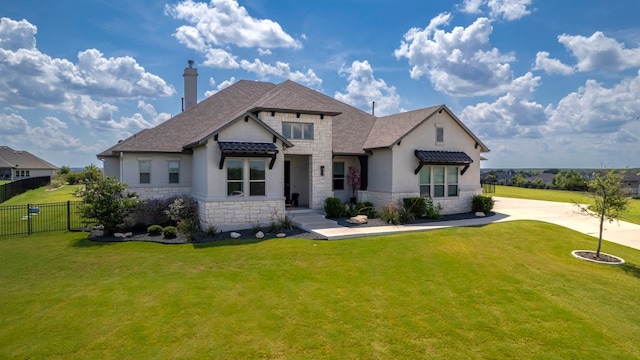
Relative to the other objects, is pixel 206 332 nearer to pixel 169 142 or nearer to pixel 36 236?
pixel 36 236

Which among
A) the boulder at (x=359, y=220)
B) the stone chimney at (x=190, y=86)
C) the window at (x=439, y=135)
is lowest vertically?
the boulder at (x=359, y=220)

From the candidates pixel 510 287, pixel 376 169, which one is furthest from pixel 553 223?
pixel 510 287

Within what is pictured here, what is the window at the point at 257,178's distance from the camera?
661 inches

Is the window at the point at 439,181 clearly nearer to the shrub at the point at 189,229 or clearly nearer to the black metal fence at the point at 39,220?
the shrub at the point at 189,229

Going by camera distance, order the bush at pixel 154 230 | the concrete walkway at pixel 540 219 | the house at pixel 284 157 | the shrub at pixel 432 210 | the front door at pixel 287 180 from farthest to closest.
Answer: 1. the front door at pixel 287 180
2. the shrub at pixel 432 210
3. the house at pixel 284 157
4. the bush at pixel 154 230
5. the concrete walkway at pixel 540 219

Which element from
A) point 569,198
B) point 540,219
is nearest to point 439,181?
point 540,219

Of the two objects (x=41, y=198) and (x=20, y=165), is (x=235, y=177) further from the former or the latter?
(x=20, y=165)

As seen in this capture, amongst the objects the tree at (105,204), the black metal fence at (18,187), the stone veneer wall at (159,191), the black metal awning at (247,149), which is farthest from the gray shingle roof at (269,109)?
the black metal fence at (18,187)

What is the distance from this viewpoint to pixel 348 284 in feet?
33.1

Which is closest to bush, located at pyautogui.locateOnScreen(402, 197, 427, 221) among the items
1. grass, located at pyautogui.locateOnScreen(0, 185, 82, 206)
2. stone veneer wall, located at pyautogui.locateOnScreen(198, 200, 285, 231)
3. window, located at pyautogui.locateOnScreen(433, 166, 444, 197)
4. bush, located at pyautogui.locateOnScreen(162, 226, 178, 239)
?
window, located at pyautogui.locateOnScreen(433, 166, 444, 197)

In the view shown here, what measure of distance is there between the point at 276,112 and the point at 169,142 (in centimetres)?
637

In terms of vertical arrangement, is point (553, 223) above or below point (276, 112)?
below

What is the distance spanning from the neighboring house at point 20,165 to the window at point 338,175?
67.1 meters

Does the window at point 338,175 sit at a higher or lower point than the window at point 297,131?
lower
